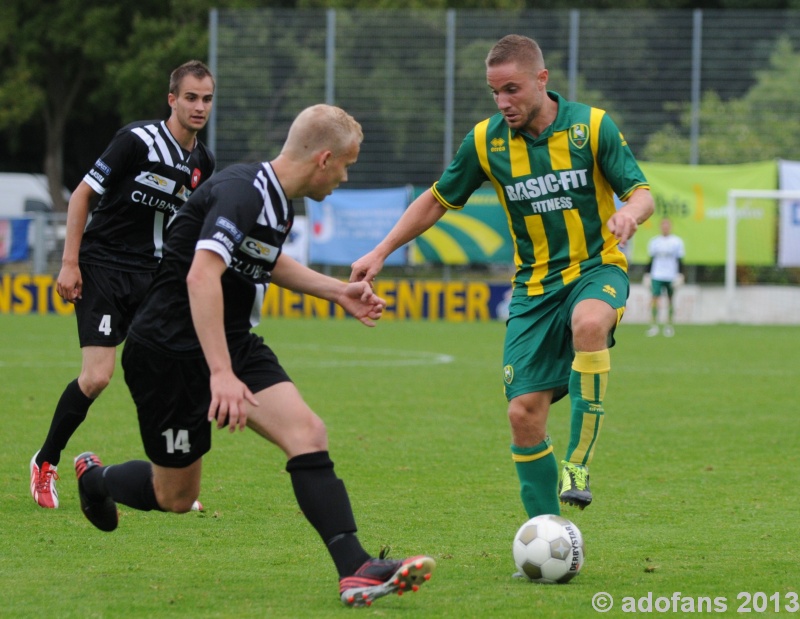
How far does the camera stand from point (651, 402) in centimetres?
1165

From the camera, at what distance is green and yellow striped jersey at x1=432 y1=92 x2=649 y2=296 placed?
5461 millimetres

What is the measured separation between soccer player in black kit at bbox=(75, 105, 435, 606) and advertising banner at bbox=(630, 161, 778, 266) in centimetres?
2094

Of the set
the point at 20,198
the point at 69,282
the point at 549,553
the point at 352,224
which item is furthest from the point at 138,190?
the point at 20,198

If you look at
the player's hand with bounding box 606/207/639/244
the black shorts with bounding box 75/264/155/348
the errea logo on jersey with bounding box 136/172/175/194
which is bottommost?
the black shorts with bounding box 75/264/155/348

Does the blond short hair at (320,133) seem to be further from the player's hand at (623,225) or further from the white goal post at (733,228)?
the white goal post at (733,228)

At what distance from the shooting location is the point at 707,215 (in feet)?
82.1

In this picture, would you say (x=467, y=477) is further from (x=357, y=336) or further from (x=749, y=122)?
(x=749, y=122)

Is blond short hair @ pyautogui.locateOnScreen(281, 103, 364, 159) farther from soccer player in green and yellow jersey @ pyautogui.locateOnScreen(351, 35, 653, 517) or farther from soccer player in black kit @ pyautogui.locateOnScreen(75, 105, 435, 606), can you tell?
soccer player in green and yellow jersey @ pyautogui.locateOnScreen(351, 35, 653, 517)

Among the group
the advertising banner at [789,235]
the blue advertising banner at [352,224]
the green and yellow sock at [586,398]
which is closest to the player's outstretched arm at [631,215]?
the green and yellow sock at [586,398]

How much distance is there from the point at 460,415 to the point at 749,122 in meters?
17.9

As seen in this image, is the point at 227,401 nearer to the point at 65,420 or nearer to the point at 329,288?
the point at 329,288

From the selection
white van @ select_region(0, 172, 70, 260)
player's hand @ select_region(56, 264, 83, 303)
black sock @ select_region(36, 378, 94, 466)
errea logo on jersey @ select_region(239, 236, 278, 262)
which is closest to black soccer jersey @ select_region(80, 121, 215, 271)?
player's hand @ select_region(56, 264, 83, 303)

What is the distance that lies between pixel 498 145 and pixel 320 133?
145cm

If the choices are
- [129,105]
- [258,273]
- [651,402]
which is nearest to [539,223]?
[258,273]
